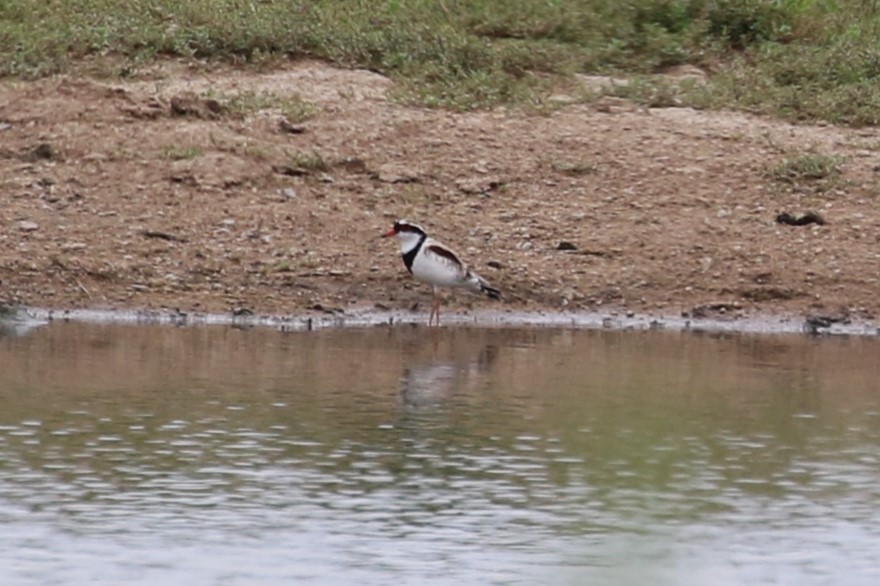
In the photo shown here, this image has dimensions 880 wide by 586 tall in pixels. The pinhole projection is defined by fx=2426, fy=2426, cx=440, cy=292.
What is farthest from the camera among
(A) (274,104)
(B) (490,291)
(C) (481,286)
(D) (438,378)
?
(A) (274,104)

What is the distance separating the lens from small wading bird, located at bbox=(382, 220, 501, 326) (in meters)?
13.2

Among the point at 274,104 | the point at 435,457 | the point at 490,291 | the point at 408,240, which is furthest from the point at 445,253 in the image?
the point at 435,457

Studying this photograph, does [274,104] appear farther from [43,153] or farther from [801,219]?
[801,219]

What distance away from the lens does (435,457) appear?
9672 millimetres

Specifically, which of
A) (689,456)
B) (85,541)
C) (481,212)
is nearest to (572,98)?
(481,212)

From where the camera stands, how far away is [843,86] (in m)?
16.6

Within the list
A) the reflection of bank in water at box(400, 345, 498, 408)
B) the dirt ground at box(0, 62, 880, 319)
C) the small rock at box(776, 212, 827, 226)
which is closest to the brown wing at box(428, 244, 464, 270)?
the dirt ground at box(0, 62, 880, 319)

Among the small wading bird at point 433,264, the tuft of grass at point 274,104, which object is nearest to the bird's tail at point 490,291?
the small wading bird at point 433,264

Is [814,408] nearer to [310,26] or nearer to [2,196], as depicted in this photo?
[2,196]

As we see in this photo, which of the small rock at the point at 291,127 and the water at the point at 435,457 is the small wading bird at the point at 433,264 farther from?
the small rock at the point at 291,127

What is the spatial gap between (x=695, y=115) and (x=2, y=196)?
4.64m

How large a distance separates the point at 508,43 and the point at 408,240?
382 centimetres

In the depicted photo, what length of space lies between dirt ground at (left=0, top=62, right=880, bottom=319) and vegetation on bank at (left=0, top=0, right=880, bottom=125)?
0.90 feet

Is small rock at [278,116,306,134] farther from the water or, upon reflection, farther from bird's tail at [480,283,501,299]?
the water
